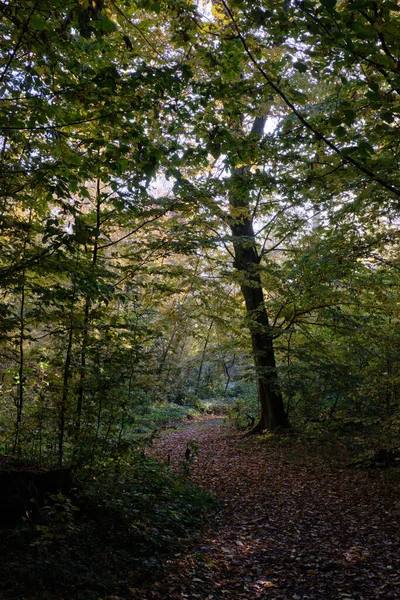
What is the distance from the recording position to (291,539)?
5230mm

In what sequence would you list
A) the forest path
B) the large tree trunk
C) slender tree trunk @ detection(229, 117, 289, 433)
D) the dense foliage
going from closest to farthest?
the dense foliage
the forest path
slender tree trunk @ detection(229, 117, 289, 433)
the large tree trunk

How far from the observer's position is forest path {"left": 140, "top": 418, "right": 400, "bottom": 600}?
3.97 metres

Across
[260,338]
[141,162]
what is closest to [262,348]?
[260,338]

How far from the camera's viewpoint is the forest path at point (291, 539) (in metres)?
3.97

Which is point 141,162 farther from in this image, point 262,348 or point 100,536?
point 262,348

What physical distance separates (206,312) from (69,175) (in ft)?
22.8

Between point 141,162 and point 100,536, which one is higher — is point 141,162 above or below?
above

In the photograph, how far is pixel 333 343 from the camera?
505 inches

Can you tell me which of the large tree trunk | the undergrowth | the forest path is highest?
the large tree trunk

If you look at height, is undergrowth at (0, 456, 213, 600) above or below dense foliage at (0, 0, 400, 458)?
below


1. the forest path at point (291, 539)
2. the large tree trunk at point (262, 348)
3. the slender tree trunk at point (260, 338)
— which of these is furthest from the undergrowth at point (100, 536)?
the large tree trunk at point (262, 348)

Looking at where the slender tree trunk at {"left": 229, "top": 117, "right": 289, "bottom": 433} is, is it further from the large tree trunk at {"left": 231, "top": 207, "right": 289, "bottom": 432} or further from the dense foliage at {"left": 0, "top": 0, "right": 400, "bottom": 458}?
the dense foliage at {"left": 0, "top": 0, "right": 400, "bottom": 458}

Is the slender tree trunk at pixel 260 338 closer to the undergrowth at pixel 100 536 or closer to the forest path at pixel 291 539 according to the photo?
the forest path at pixel 291 539

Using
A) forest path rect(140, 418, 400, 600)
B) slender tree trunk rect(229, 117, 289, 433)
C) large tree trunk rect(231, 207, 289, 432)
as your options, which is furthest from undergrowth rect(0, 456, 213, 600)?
large tree trunk rect(231, 207, 289, 432)
